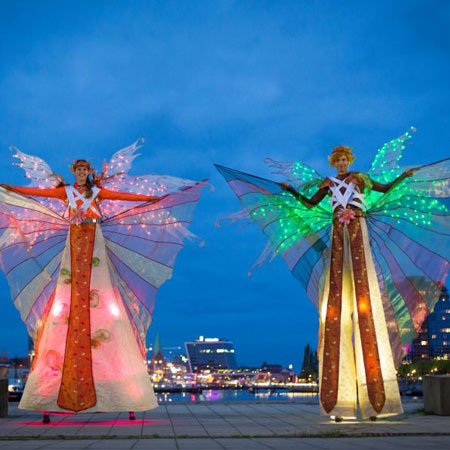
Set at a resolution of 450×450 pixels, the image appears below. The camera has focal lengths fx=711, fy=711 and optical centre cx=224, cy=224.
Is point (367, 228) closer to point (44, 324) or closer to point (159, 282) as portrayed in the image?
point (159, 282)

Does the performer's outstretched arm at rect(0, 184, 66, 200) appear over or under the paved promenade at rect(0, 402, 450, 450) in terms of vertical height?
over

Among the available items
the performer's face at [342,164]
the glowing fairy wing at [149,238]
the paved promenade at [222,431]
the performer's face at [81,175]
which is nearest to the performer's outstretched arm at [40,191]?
the performer's face at [81,175]

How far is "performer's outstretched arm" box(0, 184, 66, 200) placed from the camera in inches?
473

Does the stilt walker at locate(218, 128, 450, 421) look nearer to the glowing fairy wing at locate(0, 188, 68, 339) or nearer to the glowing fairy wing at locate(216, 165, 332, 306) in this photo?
the glowing fairy wing at locate(216, 165, 332, 306)

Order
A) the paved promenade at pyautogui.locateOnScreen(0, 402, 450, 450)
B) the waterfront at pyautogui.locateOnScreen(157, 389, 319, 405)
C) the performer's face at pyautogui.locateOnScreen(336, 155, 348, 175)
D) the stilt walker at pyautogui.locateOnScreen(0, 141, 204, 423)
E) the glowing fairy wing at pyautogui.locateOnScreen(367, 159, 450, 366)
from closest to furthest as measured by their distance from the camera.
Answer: the paved promenade at pyautogui.locateOnScreen(0, 402, 450, 450), the stilt walker at pyautogui.locateOnScreen(0, 141, 204, 423), the glowing fairy wing at pyautogui.locateOnScreen(367, 159, 450, 366), the performer's face at pyautogui.locateOnScreen(336, 155, 348, 175), the waterfront at pyautogui.locateOnScreen(157, 389, 319, 405)

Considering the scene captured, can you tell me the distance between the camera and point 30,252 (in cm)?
1233

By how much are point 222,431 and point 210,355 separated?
468ft

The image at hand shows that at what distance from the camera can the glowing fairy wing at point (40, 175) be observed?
1238cm

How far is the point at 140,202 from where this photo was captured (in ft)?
41.2

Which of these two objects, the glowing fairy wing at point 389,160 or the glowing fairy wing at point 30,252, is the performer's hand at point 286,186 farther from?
the glowing fairy wing at point 30,252

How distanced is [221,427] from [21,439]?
8.93ft

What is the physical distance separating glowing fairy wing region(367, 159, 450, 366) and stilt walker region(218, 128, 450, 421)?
17 mm

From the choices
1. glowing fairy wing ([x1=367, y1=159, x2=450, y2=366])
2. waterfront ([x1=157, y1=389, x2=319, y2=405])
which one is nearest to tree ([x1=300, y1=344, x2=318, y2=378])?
waterfront ([x1=157, y1=389, x2=319, y2=405])

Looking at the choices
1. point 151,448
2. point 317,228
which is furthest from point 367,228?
point 151,448
